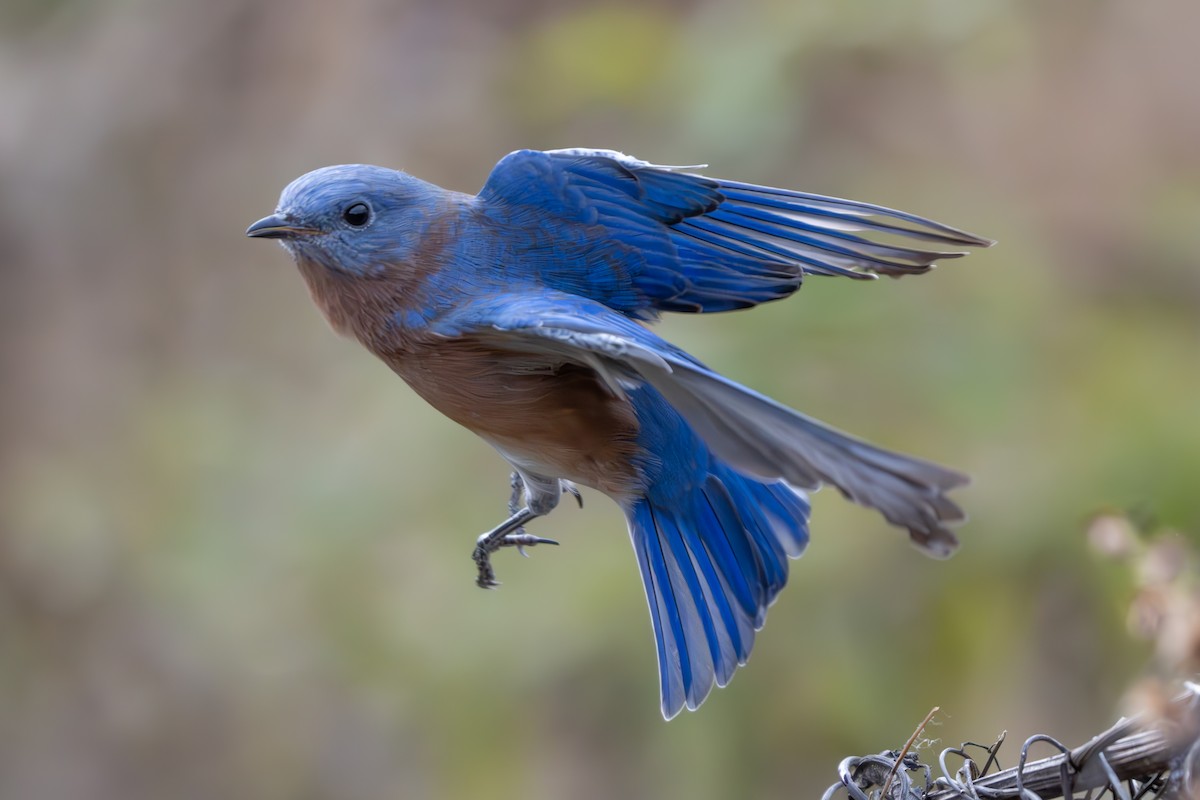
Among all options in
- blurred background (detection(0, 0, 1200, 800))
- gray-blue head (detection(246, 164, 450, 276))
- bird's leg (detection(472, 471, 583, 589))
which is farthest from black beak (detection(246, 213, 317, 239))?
blurred background (detection(0, 0, 1200, 800))

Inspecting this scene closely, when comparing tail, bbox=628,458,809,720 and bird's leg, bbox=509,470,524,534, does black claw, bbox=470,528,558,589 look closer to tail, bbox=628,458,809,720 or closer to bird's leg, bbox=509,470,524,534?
bird's leg, bbox=509,470,524,534

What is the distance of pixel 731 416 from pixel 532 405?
748mm

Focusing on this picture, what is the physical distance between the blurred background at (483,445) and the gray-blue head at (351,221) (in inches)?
114

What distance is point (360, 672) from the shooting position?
6055mm

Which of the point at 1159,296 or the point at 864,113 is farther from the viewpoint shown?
the point at 864,113

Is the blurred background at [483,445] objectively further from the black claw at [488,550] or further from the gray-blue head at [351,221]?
the gray-blue head at [351,221]

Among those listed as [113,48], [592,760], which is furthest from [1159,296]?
[113,48]

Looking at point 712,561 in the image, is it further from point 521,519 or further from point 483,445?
point 483,445

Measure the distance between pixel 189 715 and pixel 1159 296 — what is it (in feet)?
16.8

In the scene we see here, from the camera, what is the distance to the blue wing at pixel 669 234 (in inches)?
117

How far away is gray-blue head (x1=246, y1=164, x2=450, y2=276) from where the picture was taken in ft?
9.55

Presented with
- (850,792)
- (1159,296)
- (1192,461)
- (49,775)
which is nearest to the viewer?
(850,792)

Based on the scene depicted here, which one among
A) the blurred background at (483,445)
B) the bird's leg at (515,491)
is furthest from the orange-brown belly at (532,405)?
the blurred background at (483,445)

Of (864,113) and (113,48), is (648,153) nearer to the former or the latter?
(864,113)
